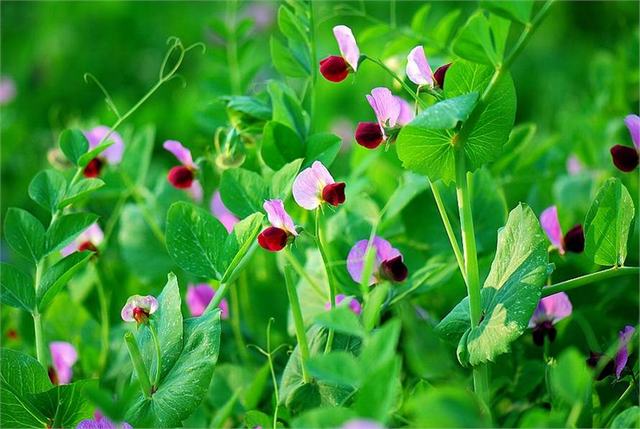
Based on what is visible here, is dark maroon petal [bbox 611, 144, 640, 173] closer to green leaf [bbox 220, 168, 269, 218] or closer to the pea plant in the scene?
the pea plant

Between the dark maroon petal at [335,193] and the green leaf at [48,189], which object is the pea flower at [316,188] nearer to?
the dark maroon petal at [335,193]

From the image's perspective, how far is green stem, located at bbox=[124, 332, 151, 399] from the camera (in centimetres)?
74

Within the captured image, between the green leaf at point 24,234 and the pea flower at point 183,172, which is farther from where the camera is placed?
the pea flower at point 183,172

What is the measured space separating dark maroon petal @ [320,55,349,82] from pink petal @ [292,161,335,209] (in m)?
0.10

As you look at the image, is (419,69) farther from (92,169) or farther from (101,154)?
(101,154)

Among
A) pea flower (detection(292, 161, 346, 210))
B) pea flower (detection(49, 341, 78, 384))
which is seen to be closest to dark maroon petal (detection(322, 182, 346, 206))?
pea flower (detection(292, 161, 346, 210))

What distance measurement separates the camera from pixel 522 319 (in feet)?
2.36

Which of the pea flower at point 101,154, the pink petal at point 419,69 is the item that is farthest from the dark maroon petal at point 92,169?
the pink petal at point 419,69

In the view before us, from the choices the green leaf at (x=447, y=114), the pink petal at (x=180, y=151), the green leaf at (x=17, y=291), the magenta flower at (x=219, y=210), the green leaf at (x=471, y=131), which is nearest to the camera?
the green leaf at (x=447, y=114)

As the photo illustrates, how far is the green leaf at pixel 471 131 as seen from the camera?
78cm

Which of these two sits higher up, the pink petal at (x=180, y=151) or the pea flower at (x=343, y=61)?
the pea flower at (x=343, y=61)

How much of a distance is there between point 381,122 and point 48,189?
0.36 meters

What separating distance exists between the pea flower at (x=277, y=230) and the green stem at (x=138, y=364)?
0.14 m

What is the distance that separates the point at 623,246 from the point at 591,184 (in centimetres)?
53
